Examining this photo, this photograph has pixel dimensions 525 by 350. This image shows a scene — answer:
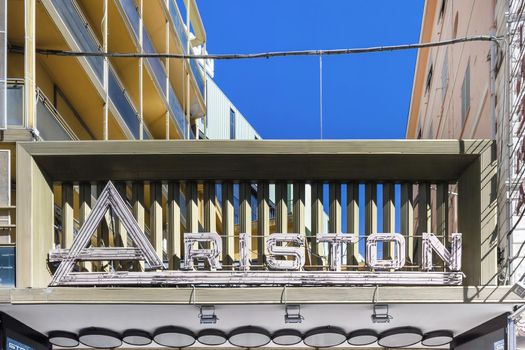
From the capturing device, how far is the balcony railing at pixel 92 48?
16.5 metres

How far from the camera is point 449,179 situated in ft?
35.2

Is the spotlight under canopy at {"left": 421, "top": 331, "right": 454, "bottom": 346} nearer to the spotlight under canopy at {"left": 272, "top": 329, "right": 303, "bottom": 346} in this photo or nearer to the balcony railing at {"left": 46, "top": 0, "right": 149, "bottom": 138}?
the spotlight under canopy at {"left": 272, "top": 329, "right": 303, "bottom": 346}

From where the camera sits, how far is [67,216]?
10641 mm

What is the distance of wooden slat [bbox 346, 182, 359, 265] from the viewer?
10.6 m

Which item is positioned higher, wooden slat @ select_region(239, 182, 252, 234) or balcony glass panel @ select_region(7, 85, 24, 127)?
balcony glass panel @ select_region(7, 85, 24, 127)

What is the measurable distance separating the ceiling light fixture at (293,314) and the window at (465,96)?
7626 millimetres

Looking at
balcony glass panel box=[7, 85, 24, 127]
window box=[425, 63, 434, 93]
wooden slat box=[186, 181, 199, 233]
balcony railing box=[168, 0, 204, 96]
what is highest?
balcony railing box=[168, 0, 204, 96]

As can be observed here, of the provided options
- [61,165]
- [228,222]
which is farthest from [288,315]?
[61,165]

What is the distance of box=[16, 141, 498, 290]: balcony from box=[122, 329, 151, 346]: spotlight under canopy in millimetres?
1051

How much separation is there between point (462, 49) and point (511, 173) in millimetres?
8378

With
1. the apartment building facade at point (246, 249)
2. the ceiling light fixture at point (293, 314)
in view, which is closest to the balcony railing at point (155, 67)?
the apartment building facade at point (246, 249)

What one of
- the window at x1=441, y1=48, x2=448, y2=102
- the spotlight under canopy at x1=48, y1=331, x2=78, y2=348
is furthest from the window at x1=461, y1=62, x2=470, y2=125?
the spotlight under canopy at x1=48, y1=331, x2=78, y2=348

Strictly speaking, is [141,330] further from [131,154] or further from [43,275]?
[131,154]

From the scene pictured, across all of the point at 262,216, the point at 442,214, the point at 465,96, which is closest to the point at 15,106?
the point at 262,216
